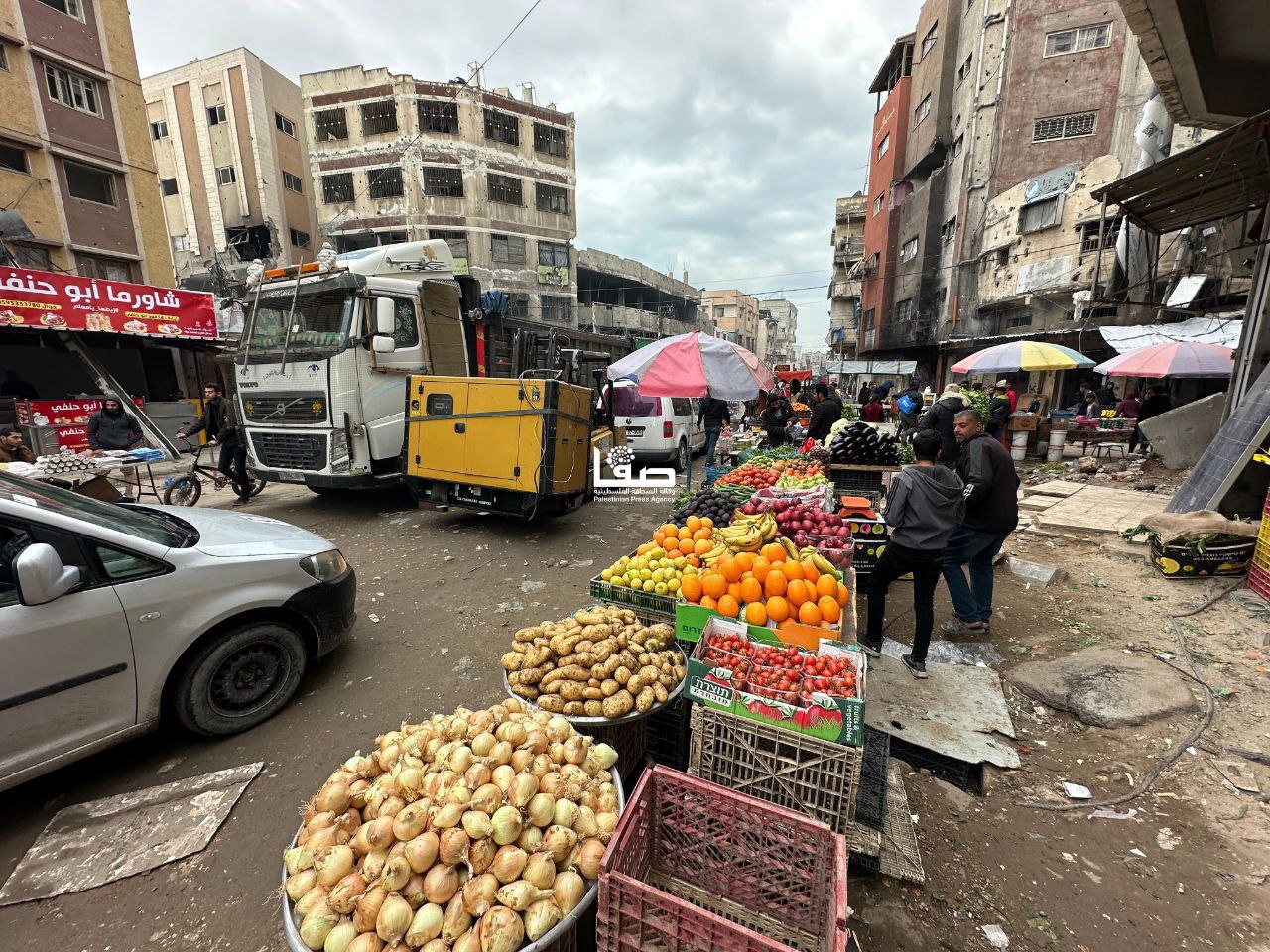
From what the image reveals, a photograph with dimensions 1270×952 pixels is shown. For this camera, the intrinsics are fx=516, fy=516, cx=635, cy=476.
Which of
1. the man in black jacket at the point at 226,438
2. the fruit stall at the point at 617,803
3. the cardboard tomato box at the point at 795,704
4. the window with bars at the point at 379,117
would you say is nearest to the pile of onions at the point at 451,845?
the fruit stall at the point at 617,803

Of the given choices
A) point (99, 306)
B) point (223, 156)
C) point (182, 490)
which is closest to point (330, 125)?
point (223, 156)

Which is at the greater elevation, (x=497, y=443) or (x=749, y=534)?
(x=497, y=443)

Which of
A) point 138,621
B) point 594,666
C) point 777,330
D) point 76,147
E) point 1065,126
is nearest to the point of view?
point 594,666

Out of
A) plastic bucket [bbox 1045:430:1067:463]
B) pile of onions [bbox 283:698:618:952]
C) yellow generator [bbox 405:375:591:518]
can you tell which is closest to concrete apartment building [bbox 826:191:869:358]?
plastic bucket [bbox 1045:430:1067:463]

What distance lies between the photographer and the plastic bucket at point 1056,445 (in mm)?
12648

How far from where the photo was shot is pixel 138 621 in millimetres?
2896

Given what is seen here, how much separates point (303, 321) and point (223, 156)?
3190 cm

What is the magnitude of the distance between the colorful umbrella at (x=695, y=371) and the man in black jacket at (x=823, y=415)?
7.56ft

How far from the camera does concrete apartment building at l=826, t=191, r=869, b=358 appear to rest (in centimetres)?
4709

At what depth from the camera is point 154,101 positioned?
2981 centimetres

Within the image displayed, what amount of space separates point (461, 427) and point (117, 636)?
4568 millimetres

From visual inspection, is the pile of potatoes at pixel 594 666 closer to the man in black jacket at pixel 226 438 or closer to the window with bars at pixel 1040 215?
the man in black jacket at pixel 226 438

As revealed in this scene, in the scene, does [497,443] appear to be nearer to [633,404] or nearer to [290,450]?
[290,450]

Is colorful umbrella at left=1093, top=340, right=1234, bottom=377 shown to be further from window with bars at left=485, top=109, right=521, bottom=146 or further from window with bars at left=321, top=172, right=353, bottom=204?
window with bars at left=321, top=172, right=353, bottom=204
